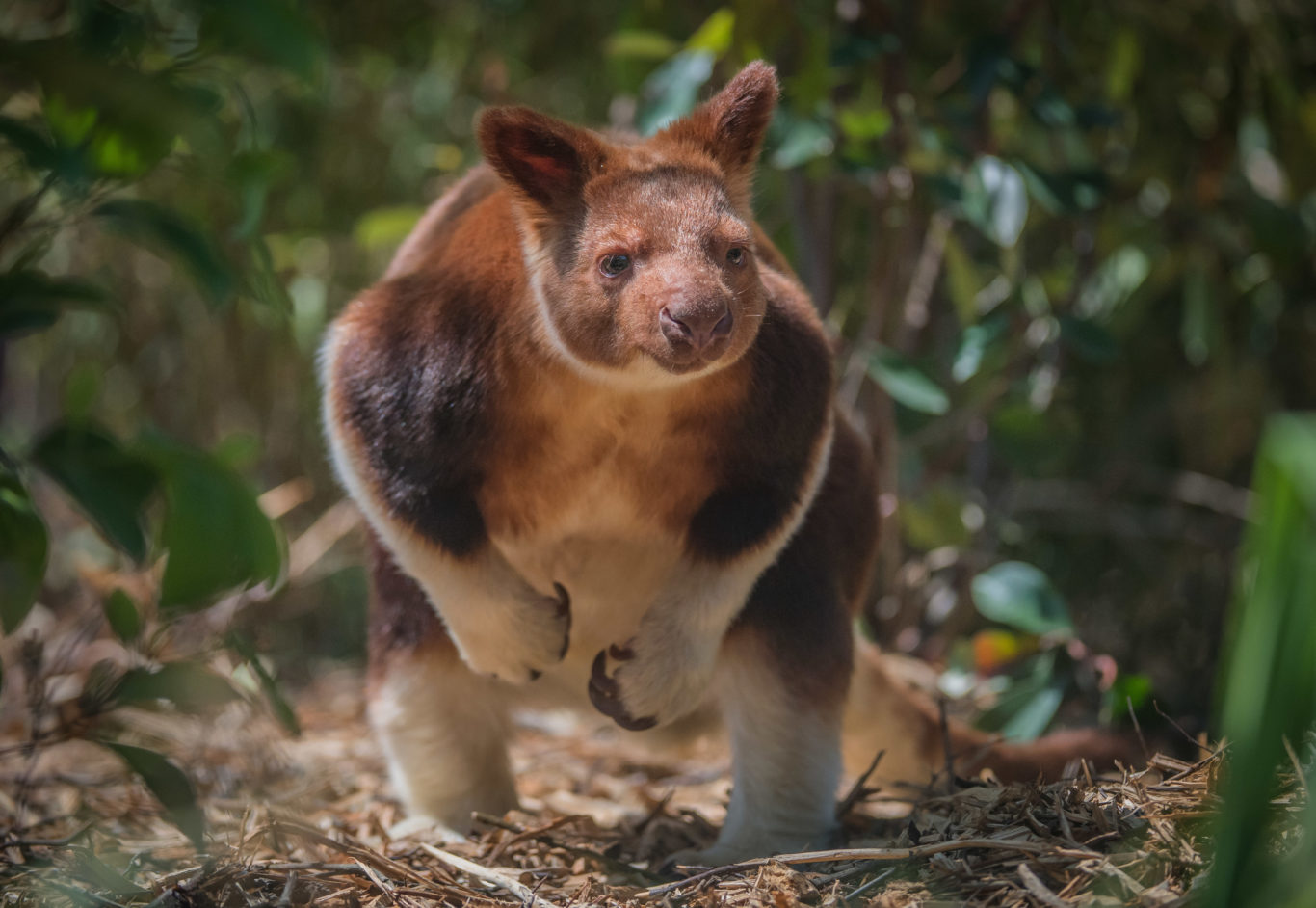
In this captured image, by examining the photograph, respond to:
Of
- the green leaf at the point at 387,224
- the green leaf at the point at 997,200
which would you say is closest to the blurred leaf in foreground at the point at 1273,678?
the green leaf at the point at 997,200

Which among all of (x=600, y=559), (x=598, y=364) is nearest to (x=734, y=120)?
(x=598, y=364)

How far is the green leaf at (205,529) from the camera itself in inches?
84.8

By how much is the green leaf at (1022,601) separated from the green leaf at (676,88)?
211 cm

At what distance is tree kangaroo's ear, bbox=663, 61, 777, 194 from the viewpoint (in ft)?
11.3

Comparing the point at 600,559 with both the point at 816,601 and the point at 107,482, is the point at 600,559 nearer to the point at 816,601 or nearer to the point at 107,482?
the point at 816,601

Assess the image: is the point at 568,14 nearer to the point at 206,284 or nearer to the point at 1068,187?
the point at 1068,187

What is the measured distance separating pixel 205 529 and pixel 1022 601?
10.4ft

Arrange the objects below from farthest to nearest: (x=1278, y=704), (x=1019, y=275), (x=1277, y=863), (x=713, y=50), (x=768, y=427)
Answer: (x=1019, y=275), (x=713, y=50), (x=768, y=427), (x=1277, y=863), (x=1278, y=704)

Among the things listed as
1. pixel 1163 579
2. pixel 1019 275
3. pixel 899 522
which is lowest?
pixel 1163 579

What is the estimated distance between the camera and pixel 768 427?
11.0 ft

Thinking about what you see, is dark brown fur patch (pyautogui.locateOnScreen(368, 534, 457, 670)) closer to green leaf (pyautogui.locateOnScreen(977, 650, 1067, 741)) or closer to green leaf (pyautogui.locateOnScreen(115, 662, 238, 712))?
green leaf (pyautogui.locateOnScreen(115, 662, 238, 712))

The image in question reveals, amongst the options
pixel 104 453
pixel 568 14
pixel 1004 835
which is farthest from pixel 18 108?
pixel 1004 835

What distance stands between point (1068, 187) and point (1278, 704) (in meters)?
3.17

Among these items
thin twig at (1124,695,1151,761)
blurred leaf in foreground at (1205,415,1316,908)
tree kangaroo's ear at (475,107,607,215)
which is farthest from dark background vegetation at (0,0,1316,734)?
blurred leaf in foreground at (1205,415,1316,908)
